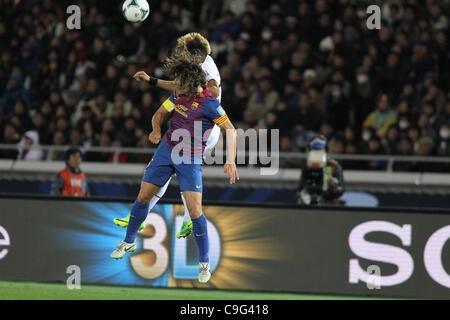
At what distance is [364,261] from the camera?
1027cm

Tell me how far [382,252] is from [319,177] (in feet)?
4.54

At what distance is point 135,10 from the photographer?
8031 mm

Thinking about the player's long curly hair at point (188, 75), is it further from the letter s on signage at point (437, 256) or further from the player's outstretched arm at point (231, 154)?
the letter s on signage at point (437, 256)

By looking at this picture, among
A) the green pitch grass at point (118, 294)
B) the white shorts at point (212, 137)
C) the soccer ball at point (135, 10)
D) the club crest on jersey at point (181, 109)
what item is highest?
the soccer ball at point (135, 10)

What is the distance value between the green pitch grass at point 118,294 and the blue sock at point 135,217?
67.1 inches

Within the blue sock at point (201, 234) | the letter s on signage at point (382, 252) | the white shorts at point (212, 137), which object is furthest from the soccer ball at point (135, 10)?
the letter s on signage at point (382, 252)

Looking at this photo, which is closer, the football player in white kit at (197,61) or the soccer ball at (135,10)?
the football player in white kit at (197,61)

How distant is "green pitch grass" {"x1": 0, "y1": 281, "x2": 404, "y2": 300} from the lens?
958 centimetres

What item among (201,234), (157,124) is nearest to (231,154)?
(157,124)

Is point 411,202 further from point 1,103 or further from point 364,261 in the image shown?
point 1,103

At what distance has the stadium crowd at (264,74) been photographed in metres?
13.4

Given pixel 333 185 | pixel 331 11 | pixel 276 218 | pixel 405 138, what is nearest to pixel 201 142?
pixel 276 218

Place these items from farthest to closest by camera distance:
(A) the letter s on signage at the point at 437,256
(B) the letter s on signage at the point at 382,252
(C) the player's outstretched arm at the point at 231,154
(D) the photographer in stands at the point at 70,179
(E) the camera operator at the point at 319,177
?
(D) the photographer in stands at the point at 70,179 → (E) the camera operator at the point at 319,177 → (B) the letter s on signage at the point at 382,252 → (A) the letter s on signage at the point at 437,256 → (C) the player's outstretched arm at the point at 231,154

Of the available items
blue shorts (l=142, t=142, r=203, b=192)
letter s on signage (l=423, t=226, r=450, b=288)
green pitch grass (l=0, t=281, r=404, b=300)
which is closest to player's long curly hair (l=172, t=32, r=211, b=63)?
blue shorts (l=142, t=142, r=203, b=192)
